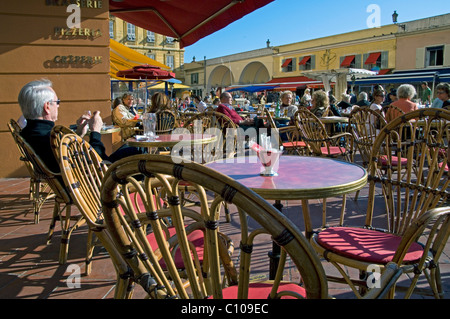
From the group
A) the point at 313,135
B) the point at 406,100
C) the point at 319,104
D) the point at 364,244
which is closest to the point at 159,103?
the point at 313,135

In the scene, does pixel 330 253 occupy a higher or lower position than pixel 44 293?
higher

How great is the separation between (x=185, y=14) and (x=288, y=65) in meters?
25.7

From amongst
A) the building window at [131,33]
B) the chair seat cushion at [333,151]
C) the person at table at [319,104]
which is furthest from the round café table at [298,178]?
the building window at [131,33]

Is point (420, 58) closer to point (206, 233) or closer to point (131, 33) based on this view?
point (206, 233)

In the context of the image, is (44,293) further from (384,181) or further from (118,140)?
(118,140)

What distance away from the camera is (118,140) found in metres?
6.53

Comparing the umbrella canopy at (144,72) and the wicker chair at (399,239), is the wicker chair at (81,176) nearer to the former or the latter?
the wicker chair at (399,239)

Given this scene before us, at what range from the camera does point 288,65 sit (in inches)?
1177

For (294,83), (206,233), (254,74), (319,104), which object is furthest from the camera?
(254,74)

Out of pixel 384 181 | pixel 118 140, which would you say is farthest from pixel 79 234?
pixel 118 140

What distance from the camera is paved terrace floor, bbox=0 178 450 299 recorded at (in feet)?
6.30

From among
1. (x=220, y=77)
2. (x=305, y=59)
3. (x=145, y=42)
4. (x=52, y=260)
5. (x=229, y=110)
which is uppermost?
(x=145, y=42)

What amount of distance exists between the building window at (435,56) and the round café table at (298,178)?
22704 mm
